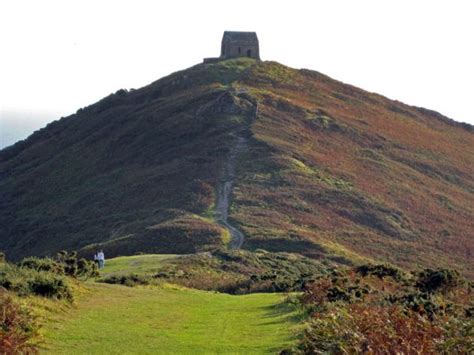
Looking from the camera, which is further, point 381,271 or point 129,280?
point 129,280

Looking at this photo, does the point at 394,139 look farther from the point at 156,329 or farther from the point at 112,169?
the point at 156,329

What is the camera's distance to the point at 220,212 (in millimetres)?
49344

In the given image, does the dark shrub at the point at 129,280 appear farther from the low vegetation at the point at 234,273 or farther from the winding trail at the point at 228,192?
the winding trail at the point at 228,192

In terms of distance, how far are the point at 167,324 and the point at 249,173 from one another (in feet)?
131

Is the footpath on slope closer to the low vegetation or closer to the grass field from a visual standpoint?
the low vegetation

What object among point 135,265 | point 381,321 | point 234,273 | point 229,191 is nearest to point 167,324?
point 381,321

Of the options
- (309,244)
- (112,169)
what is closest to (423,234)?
(309,244)

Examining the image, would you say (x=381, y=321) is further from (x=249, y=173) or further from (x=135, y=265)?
(x=249, y=173)

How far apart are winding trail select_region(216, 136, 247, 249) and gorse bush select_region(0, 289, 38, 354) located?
2785 centimetres

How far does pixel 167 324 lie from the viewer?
17.0m

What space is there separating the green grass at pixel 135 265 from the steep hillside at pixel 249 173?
6105 millimetres

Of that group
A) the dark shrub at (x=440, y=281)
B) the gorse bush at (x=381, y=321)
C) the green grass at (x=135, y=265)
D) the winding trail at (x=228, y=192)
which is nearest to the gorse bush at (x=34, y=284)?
the gorse bush at (x=381, y=321)

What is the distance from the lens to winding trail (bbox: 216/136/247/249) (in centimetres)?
4412

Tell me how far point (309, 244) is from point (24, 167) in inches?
1445
